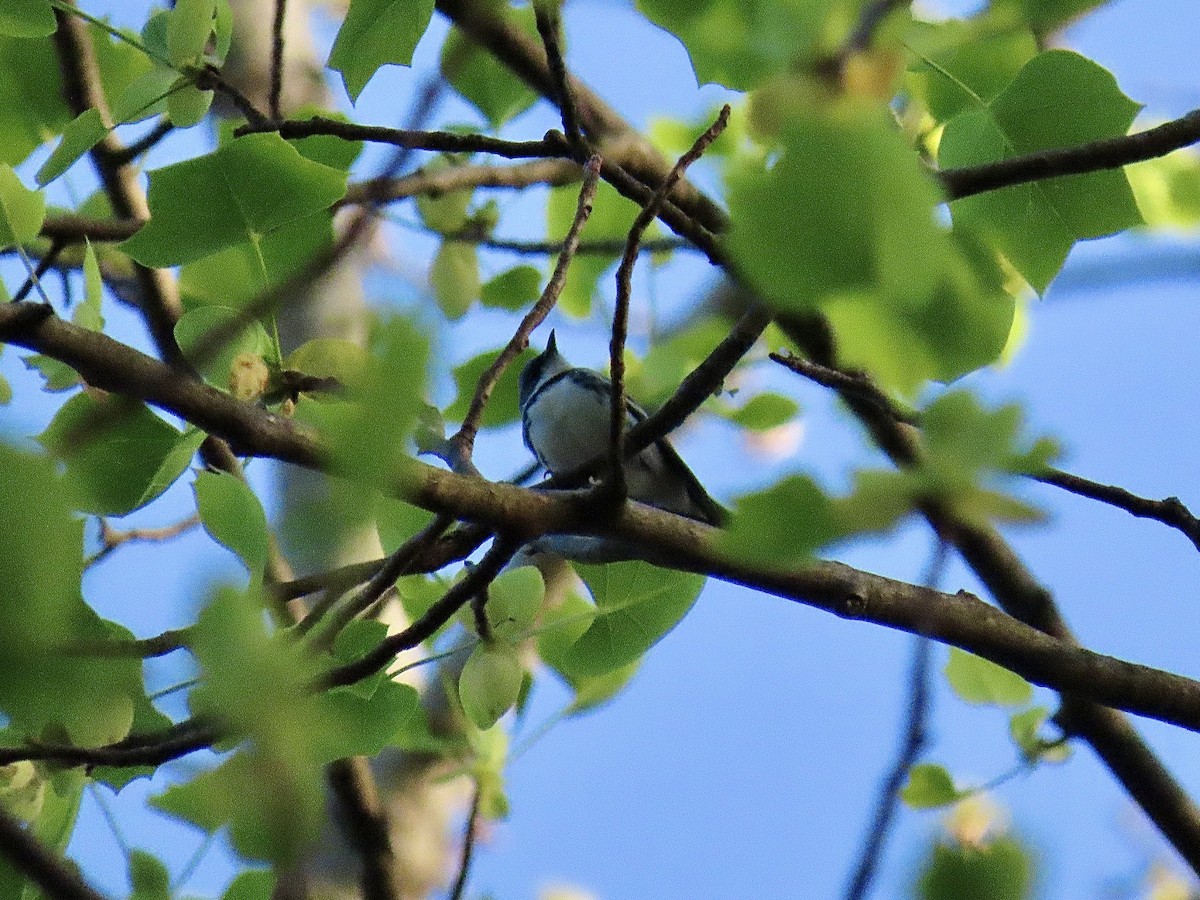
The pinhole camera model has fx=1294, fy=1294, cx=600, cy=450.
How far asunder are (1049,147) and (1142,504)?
26 cm

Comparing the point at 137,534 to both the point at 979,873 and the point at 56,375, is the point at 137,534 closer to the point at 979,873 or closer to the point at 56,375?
the point at 56,375

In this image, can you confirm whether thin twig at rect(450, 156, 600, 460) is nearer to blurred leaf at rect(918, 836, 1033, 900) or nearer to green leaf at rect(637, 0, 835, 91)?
green leaf at rect(637, 0, 835, 91)

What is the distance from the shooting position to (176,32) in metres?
0.64

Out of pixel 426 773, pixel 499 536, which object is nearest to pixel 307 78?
A: pixel 426 773

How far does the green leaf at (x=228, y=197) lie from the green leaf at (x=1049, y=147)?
0.31 m

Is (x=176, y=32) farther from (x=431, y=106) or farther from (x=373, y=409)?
(x=373, y=409)

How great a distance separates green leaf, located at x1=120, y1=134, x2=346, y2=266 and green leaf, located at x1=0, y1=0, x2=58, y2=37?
0.34 feet

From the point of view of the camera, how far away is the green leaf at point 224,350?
0.70 m

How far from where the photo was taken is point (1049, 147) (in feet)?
2.10

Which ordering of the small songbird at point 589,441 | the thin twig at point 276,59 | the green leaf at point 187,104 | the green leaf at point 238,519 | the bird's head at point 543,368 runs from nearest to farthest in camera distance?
the green leaf at point 238,519
the green leaf at point 187,104
the thin twig at point 276,59
the small songbird at point 589,441
the bird's head at point 543,368

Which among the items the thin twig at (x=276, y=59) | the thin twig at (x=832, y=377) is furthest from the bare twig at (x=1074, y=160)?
the thin twig at (x=276, y=59)

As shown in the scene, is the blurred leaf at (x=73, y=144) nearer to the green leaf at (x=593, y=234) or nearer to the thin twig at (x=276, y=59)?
the thin twig at (x=276, y=59)

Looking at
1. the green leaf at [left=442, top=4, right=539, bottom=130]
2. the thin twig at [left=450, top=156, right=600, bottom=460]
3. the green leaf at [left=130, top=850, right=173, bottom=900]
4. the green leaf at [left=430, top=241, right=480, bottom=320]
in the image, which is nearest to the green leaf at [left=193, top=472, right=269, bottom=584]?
the green leaf at [left=130, top=850, right=173, bottom=900]

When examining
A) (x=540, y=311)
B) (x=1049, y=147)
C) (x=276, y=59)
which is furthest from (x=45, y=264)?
(x=1049, y=147)
